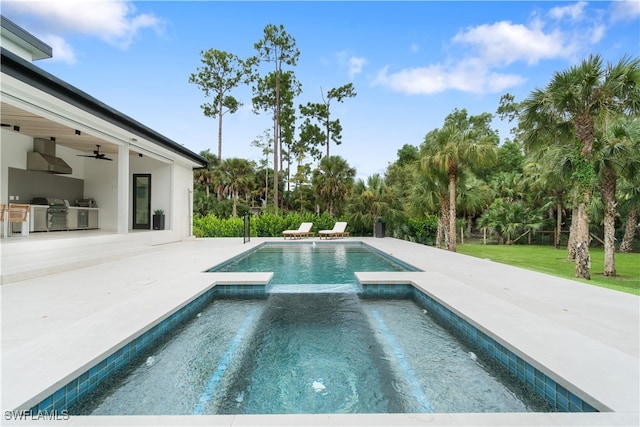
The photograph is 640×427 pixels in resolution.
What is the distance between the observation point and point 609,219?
9398mm

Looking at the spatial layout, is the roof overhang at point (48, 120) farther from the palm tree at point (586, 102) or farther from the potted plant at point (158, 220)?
the palm tree at point (586, 102)

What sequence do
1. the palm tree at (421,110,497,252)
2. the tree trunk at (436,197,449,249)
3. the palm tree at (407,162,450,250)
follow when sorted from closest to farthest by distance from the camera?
the palm tree at (421,110,497,252) → the palm tree at (407,162,450,250) → the tree trunk at (436,197,449,249)

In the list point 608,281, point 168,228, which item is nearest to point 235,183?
point 168,228

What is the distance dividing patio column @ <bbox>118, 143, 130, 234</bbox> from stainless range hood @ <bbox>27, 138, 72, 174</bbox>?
7.71ft

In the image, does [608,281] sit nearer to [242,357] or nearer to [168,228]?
[242,357]

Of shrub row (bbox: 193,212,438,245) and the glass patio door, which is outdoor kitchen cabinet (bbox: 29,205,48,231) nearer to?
the glass patio door

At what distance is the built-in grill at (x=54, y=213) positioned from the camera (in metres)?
9.84

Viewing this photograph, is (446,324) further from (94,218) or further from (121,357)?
(94,218)

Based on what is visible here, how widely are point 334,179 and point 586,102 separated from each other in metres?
12.7

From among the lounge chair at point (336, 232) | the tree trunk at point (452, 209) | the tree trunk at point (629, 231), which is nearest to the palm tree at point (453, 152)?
the tree trunk at point (452, 209)

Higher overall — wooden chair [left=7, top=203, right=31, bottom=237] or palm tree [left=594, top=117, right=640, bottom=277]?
palm tree [left=594, top=117, right=640, bottom=277]

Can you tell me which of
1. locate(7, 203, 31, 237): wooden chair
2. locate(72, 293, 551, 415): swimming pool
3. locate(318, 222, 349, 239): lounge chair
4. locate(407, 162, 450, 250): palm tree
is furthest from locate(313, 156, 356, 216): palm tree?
locate(72, 293, 551, 415): swimming pool

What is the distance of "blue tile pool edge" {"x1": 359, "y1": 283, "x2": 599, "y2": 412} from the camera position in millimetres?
2373

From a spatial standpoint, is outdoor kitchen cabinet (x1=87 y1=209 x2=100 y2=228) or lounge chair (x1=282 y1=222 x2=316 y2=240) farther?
lounge chair (x1=282 y1=222 x2=316 y2=240)
